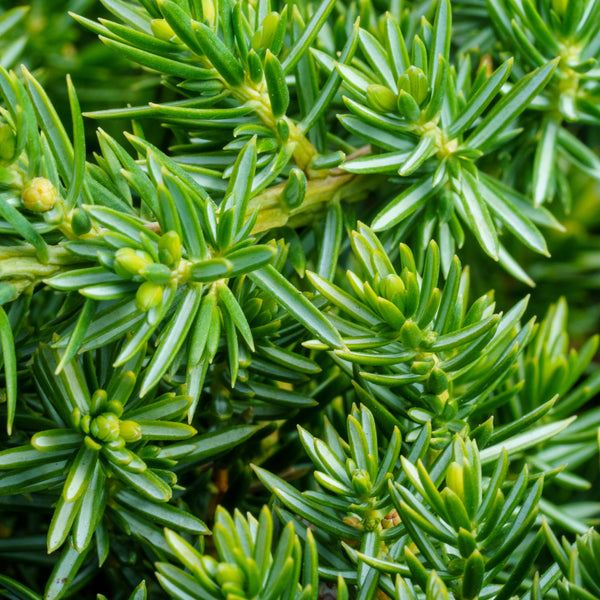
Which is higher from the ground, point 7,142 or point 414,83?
point 414,83

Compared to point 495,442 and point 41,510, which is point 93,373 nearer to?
point 41,510

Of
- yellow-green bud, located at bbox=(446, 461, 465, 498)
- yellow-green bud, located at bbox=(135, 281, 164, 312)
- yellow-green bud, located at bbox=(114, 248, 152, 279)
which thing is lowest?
yellow-green bud, located at bbox=(446, 461, 465, 498)

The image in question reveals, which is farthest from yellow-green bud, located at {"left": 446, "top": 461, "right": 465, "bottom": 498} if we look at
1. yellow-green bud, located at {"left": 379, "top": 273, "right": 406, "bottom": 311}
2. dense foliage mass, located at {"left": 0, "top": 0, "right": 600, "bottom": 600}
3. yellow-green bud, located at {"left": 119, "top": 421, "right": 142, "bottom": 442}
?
yellow-green bud, located at {"left": 119, "top": 421, "right": 142, "bottom": 442}

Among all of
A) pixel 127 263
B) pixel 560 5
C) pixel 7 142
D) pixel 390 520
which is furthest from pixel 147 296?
pixel 560 5

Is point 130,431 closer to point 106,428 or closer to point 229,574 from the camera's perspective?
point 106,428

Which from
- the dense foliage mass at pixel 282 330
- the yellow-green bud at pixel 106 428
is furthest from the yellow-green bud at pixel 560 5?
the yellow-green bud at pixel 106 428

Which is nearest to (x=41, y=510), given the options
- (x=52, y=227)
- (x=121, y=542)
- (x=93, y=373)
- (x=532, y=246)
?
(x=121, y=542)

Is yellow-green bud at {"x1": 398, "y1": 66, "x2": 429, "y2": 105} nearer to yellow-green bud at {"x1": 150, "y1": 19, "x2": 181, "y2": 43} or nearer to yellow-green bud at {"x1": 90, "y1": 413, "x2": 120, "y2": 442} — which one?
yellow-green bud at {"x1": 150, "y1": 19, "x2": 181, "y2": 43}

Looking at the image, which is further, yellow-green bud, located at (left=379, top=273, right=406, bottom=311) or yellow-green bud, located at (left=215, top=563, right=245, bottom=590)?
yellow-green bud, located at (left=379, top=273, right=406, bottom=311)
